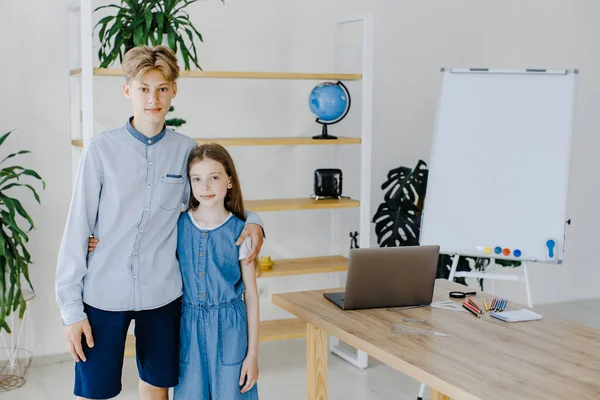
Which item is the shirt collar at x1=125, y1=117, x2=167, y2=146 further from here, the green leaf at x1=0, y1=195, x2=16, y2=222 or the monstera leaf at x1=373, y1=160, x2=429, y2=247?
the monstera leaf at x1=373, y1=160, x2=429, y2=247

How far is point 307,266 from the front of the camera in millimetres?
4121

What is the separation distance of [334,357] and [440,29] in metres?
2.21

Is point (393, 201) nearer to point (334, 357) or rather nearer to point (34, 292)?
point (334, 357)

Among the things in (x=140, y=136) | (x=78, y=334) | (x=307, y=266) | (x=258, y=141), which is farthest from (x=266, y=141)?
(x=78, y=334)

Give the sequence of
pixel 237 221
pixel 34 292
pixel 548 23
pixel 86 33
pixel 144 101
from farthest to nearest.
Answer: pixel 548 23
pixel 34 292
pixel 86 33
pixel 237 221
pixel 144 101

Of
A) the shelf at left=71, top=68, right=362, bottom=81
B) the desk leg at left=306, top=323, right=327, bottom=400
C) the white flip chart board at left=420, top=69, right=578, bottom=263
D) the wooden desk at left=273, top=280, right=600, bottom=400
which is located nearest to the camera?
the wooden desk at left=273, top=280, right=600, bottom=400

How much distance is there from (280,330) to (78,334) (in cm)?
195

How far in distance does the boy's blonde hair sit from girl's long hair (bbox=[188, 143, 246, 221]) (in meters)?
0.24

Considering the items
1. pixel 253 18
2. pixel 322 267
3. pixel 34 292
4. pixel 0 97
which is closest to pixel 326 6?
pixel 253 18

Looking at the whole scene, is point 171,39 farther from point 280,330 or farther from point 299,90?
point 280,330

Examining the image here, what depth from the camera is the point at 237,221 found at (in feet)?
7.95

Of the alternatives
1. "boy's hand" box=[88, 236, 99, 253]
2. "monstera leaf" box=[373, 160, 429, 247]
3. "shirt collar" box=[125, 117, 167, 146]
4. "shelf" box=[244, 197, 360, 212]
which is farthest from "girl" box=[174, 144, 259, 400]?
"monstera leaf" box=[373, 160, 429, 247]

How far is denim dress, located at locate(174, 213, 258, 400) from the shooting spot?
2.36 m

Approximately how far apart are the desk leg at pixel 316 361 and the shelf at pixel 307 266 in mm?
1342
